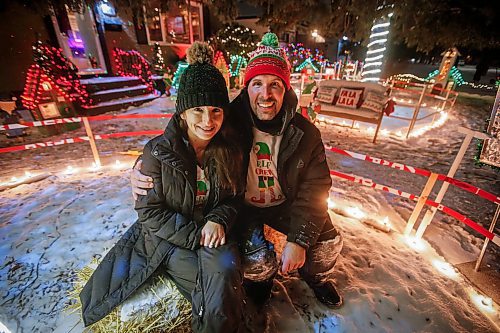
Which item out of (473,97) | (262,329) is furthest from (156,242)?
(473,97)

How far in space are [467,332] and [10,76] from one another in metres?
10.9

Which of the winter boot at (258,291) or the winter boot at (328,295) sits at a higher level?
the winter boot at (258,291)

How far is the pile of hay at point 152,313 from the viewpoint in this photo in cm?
174

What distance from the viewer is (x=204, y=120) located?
5.65ft

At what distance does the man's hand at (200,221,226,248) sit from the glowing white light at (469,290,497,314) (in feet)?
8.50

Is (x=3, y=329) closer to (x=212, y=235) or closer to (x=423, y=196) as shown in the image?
(x=212, y=235)

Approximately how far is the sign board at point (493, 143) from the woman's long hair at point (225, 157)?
8.56ft

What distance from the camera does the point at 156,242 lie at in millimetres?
1793

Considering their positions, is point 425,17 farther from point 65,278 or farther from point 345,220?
point 65,278

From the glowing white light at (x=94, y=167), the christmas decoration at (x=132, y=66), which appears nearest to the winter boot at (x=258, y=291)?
the glowing white light at (x=94, y=167)

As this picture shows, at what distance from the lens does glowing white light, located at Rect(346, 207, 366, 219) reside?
3.57 metres

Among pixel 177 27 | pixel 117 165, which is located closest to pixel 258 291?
pixel 117 165

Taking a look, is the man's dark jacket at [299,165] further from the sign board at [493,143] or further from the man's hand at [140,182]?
the sign board at [493,143]

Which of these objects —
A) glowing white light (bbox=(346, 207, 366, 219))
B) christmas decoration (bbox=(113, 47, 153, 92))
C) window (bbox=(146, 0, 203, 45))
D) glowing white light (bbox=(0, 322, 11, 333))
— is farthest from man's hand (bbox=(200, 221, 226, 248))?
window (bbox=(146, 0, 203, 45))
